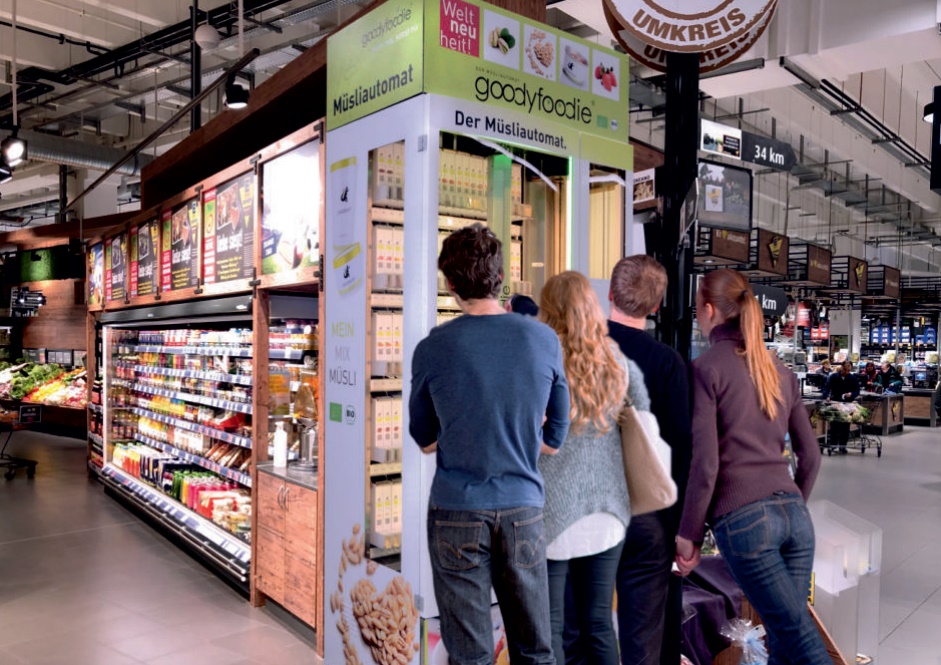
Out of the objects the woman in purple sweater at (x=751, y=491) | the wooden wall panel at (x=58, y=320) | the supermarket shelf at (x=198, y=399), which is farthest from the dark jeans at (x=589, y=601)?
the wooden wall panel at (x=58, y=320)

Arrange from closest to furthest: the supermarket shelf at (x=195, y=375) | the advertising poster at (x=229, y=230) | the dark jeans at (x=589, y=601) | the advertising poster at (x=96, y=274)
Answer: the dark jeans at (x=589, y=601), the advertising poster at (x=229, y=230), the supermarket shelf at (x=195, y=375), the advertising poster at (x=96, y=274)

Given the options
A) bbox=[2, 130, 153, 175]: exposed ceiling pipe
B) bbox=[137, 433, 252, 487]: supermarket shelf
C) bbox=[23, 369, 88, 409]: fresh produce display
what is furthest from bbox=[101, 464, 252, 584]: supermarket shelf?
bbox=[2, 130, 153, 175]: exposed ceiling pipe

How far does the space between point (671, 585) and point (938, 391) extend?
17429mm

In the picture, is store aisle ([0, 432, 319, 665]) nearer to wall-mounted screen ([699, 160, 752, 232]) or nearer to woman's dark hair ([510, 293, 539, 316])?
woman's dark hair ([510, 293, 539, 316])

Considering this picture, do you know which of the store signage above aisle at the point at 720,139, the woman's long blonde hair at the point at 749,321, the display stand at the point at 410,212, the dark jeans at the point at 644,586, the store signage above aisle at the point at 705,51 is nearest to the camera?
the dark jeans at the point at 644,586

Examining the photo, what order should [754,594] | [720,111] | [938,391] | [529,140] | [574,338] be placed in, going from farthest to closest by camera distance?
1. [938,391]
2. [720,111]
3. [529,140]
4. [754,594]
5. [574,338]

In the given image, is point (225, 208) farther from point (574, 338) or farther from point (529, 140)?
point (574, 338)

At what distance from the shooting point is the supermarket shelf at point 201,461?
5.04 m

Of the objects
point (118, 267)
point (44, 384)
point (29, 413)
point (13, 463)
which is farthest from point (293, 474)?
point (44, 384)

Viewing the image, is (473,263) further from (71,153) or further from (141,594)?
(71,153)

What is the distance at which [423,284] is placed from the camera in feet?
10.1

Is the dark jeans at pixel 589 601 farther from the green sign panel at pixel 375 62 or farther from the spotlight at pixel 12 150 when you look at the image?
the spotlight at pixel 12 150

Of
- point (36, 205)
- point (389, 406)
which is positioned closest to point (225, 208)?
point (389, 406)

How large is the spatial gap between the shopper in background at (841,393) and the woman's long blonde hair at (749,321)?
425 inches
